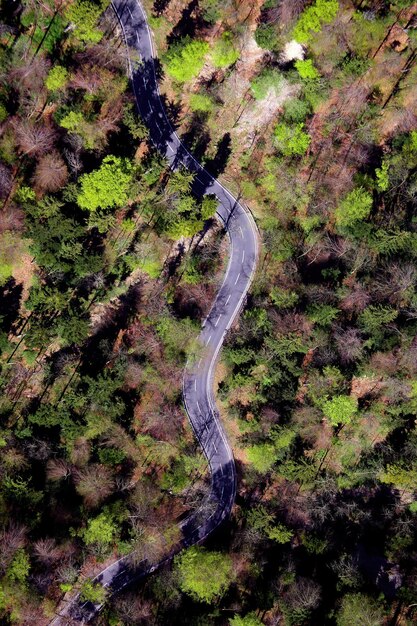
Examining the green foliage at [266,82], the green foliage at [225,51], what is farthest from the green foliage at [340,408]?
the green foliage at [225,51]

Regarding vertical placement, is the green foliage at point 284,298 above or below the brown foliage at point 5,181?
above

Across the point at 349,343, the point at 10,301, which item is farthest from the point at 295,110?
the point at 10,301

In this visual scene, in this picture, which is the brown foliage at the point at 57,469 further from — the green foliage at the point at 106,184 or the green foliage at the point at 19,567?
the green foliage at the point at 106,184

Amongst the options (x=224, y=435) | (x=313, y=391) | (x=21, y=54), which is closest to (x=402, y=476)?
(x=313, y=391)

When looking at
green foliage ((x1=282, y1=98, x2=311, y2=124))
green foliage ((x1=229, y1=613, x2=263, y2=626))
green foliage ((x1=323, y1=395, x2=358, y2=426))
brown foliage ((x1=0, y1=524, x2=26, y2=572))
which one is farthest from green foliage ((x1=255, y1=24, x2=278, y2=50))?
green foliage ((x1=229, y1=613, x2=263, y2=626))

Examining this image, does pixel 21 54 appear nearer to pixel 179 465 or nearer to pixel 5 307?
pixel 5 307

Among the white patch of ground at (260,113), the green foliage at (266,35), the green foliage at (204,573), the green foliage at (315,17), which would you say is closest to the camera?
the green foliage at (315,17)

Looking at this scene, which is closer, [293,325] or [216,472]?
[293,325]
